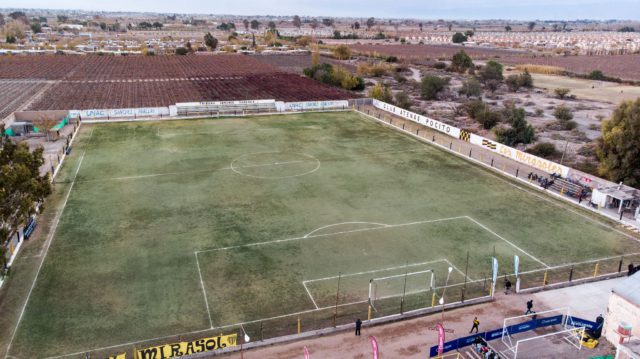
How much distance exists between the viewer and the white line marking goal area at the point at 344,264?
90.2 ft

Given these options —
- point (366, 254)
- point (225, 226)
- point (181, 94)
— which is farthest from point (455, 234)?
point (181, 94)

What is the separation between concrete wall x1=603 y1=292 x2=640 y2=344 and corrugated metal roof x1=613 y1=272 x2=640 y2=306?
17cm

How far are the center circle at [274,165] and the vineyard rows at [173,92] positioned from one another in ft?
117

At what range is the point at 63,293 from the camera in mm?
27531

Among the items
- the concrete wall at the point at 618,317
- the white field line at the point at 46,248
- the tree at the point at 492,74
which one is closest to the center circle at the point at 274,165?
the white field line at the point at 46,248

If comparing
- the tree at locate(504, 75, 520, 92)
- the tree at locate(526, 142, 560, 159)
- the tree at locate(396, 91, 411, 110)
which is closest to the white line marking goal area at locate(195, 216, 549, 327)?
the tree at locate(526, 142, 560, 159)

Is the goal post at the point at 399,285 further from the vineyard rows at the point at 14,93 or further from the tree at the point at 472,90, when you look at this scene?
the tree at the point at 472,90

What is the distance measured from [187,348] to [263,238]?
12923mm

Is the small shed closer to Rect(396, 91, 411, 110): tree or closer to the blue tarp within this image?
the blue tarp

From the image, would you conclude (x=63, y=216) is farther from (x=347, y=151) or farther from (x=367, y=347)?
(x=347, y=151)

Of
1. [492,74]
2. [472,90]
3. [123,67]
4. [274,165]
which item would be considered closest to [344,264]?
[274,165]

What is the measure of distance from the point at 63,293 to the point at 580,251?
107 ft

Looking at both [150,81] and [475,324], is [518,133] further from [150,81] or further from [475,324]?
[150,81]

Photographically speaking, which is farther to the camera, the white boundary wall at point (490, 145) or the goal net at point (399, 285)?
the white boundary wall at point (490, 145)
